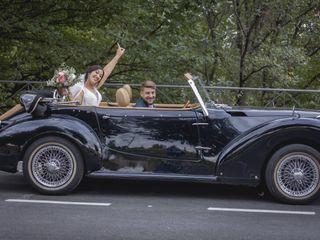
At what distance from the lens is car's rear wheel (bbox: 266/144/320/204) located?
6.90 meters

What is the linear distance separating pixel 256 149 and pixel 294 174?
1.67 ft

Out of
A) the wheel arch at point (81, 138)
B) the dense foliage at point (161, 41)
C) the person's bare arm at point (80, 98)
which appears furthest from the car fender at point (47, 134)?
the dense foliage at point (161, 41)

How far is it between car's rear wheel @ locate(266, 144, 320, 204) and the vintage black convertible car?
11 millimetres

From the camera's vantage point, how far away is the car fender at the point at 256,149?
694 cm

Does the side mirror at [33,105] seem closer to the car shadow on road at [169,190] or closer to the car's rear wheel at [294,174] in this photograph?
the car shadow on road at [169,190]

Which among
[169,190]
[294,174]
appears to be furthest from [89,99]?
[294,174]

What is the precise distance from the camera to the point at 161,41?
1261cm

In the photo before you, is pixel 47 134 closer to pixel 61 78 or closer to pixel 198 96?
pixel 61 78

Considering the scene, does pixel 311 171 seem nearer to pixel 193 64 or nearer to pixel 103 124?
pixel 103 124

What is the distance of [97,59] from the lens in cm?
1270

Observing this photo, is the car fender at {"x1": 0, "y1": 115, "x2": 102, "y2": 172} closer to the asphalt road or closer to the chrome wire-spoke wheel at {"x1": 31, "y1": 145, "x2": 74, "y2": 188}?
the chrome wire-spoke wheel at {"x1": 31, "y1": 145, "x2": 74, "y2": 188}

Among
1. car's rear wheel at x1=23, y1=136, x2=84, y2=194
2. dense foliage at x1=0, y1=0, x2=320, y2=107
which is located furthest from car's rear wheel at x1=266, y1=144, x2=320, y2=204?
dense foliage at x1=0, y1=0, x2=320, y2=107

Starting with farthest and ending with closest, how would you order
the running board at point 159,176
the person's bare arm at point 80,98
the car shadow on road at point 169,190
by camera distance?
the person's bare arm at point 80,98, the car shadow on road at point 169,190, the running board at point 159,176

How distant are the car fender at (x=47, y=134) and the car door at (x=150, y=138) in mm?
165
